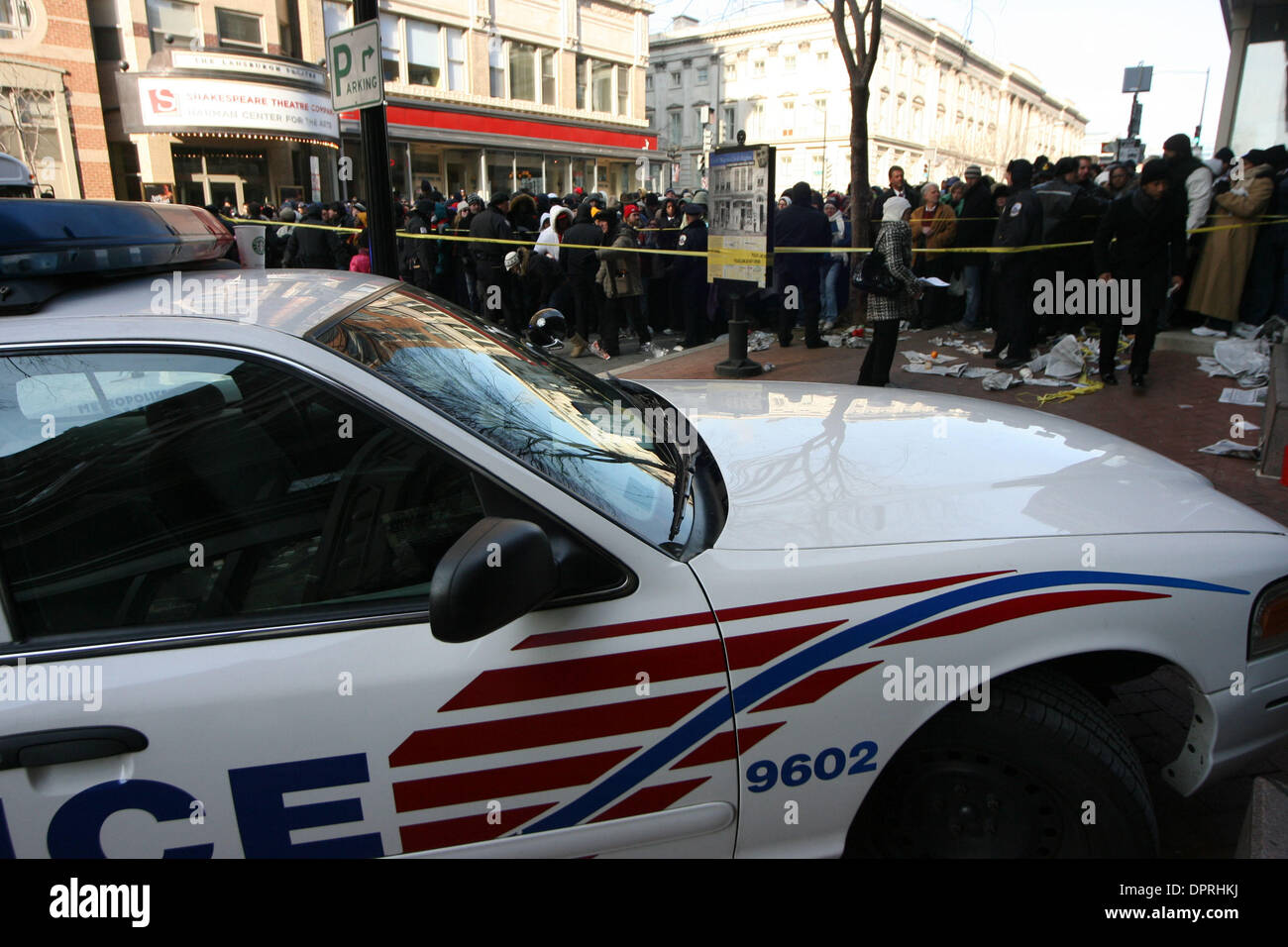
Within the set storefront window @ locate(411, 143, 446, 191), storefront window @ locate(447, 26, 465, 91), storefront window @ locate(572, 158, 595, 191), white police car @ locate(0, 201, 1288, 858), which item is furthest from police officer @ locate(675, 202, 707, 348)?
storefront window @ locate(572, 158, 595, 191)

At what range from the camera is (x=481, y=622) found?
4.91 feet

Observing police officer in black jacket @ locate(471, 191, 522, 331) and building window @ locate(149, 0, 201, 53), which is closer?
police officer in black jacket @ locate(471, 191, 522, 331)

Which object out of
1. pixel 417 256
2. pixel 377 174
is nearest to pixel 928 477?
pixel 377 174

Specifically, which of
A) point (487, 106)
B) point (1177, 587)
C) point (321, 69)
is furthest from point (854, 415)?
point (487, 106)

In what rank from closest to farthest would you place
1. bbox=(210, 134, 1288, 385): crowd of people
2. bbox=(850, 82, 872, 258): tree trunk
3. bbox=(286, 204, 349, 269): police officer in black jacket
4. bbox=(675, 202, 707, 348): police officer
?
bbox=(210, 134, 1288, 385): crowd of people → bbox=(850, 82, 872, 258): tree trunk → bbox=(675, 202, 707, 348): police officer → bbox=(286, 204, 349, 269): police officer in black jacket

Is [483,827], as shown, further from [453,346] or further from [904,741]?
[453,346]

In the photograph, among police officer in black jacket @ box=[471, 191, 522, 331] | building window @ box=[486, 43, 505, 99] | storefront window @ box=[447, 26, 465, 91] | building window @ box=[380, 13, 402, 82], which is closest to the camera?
police officer in black jacket @ box=[471, 191, 522, 331]

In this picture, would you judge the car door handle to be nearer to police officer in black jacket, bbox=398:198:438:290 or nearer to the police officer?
the police officer

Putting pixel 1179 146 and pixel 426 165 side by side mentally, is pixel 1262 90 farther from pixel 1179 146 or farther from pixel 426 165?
pixel 426 165

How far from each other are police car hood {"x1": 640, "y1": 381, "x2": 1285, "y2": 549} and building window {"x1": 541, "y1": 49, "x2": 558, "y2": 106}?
3585 centimetres

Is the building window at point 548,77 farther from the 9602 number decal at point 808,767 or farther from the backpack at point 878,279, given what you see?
the 9602 number decal at point 808,767

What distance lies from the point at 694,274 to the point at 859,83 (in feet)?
10.1

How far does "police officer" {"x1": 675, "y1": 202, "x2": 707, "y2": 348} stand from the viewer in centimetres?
1082

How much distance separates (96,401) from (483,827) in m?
1.16
